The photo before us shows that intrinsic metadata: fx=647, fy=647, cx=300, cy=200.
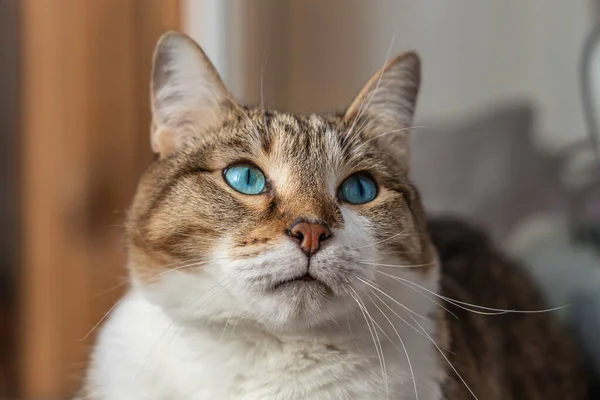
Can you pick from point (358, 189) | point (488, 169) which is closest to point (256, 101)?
point (488, 169)

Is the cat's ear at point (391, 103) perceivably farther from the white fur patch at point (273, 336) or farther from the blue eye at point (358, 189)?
the white fur patch at point (273, 336)

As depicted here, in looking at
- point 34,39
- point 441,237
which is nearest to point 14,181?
point 34,39

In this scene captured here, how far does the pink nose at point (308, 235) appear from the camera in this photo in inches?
32.4

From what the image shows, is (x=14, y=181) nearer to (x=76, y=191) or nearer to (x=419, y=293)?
(x=76, y=191)

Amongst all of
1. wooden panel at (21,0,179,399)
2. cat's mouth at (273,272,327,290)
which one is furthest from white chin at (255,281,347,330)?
wooden panel at (21,0,179,399)

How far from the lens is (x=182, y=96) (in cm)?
107

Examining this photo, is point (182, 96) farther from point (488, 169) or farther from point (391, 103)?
point (488, 169)

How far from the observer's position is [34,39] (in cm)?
186

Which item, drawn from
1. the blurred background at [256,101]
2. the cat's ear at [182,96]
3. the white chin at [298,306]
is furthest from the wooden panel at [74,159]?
the white chin at [298,306]

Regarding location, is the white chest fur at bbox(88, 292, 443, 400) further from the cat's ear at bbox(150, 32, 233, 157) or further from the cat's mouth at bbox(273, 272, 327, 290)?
Result: the cat's ear at bbox(150, 32, 233, 157)

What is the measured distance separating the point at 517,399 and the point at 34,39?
5.22 feet

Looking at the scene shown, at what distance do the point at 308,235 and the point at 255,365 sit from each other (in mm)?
222

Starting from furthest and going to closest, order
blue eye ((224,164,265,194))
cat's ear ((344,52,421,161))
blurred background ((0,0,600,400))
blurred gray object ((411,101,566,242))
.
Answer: blurred gray object ((411,101,566,242)), blurred background ((0,0,600,400)), cat's ear ((344,52,421,161)), blue eye ((224,164,265,194))

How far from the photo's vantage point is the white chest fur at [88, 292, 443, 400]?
0.91 meters
